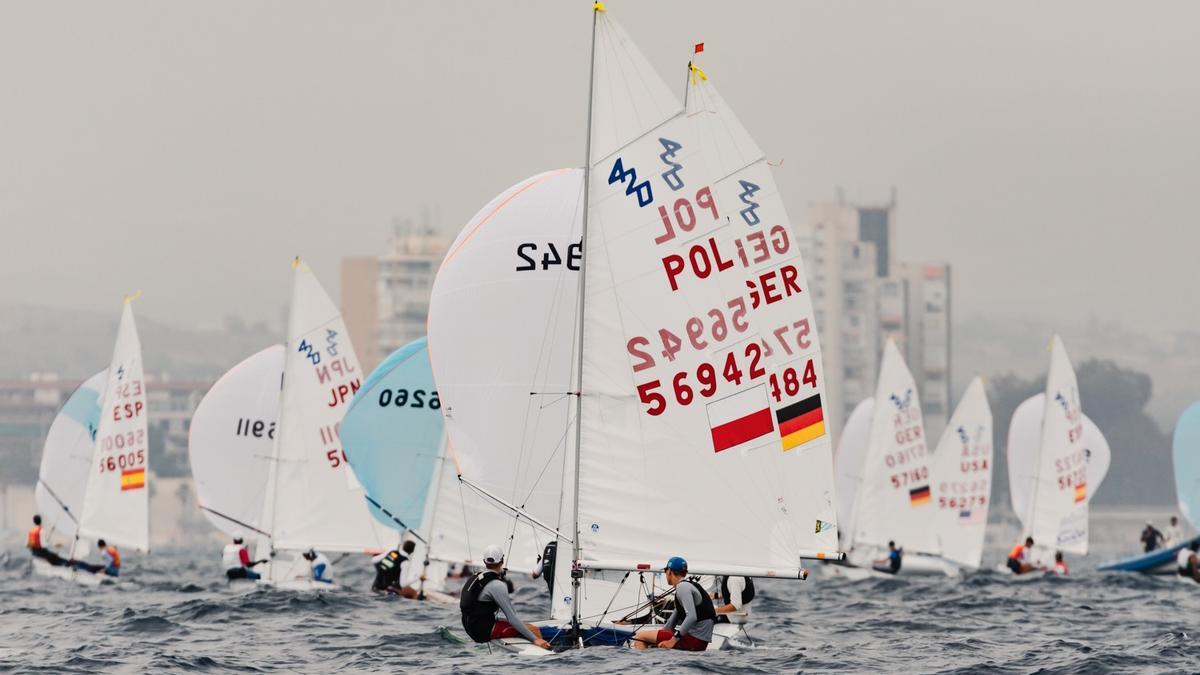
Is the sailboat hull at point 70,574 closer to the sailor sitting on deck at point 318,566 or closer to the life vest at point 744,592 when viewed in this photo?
the sailor sitting on deck at point 318,566

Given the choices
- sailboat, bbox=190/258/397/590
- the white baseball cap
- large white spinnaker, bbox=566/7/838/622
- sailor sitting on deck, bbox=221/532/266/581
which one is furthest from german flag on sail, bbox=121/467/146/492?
large white spinnaker, bbox=566/7/838/622

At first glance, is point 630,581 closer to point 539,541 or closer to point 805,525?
point 805,525

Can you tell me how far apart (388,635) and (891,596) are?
1564 centimetres

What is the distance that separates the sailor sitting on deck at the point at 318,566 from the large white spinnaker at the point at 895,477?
614 inches

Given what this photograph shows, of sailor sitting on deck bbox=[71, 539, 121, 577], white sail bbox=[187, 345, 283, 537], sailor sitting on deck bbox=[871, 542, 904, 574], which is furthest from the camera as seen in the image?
sailor sitting on deck bbox=[871, 542, 904, 574]

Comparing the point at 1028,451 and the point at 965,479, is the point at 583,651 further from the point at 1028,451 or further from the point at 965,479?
the point at 1028,451

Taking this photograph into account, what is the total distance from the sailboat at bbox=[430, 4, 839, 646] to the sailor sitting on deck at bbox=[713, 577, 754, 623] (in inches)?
120

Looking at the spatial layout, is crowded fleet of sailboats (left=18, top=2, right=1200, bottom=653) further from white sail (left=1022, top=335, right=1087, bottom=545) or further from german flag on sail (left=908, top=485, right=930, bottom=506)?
white sail (left=1022, top=335, right=1087, bottom=545)

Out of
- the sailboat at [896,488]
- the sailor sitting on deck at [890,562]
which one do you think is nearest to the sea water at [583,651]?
the sailor sitting on deck at [890,562]

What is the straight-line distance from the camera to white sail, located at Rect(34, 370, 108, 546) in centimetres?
4081

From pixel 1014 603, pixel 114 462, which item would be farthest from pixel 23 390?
pixel 1014 603

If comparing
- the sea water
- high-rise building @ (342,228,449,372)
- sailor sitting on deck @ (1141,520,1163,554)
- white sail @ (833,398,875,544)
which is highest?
high-rise building @ (342,228,449,372)

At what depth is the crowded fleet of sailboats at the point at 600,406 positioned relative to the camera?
1745 centimetres

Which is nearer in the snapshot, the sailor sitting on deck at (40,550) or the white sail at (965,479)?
the sailor sitting on deck at (40,550)
